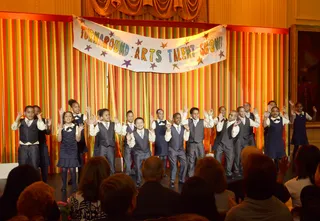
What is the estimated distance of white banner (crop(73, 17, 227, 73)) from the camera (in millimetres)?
6695

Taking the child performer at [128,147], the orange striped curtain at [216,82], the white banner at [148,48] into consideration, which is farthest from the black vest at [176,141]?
the orange striped curtain at [216,82]

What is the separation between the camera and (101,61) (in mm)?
7367

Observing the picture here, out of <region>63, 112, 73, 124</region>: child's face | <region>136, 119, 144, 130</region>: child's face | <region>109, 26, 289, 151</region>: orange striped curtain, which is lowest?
<region>136, 119, 144, 130</region>: child's face

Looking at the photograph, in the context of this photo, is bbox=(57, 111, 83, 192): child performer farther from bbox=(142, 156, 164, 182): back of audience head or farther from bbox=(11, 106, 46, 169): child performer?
bbox=(142, 156, 164, 182): back of audience head

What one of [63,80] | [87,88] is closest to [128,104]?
[87,88]

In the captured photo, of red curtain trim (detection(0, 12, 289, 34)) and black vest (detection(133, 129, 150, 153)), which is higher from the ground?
red curtain trim (detection(0, 12, 289, 34))

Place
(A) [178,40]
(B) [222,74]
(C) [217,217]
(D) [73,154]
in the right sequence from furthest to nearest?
(B) [222,74], (A) [178,40], (D) [73,154], (C) [217,217]

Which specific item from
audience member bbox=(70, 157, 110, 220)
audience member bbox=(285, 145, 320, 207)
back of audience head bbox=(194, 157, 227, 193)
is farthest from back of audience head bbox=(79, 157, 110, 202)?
audience member bbox=(285, 145, 320, 207)

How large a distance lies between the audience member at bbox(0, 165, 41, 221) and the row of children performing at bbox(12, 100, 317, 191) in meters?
3.15

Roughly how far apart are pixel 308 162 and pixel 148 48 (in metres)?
4.81

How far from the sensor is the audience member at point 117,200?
72.3 inches

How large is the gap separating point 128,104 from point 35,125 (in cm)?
235

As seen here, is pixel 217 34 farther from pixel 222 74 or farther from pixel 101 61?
pixel 101 61

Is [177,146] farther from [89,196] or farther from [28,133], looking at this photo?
[89,196]
